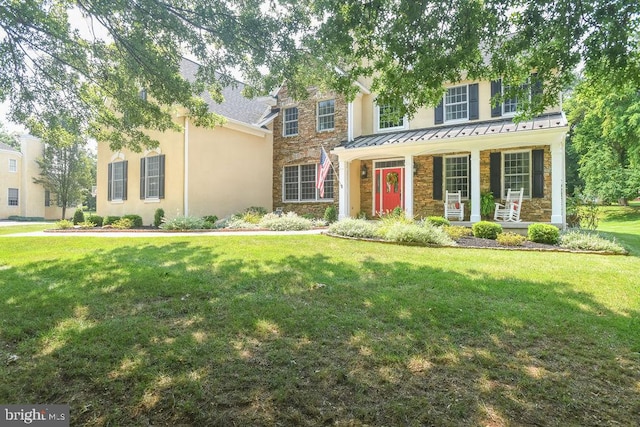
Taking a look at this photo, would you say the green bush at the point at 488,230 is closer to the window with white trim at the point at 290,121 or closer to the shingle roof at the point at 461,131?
the shingle roof at the point at 461,131

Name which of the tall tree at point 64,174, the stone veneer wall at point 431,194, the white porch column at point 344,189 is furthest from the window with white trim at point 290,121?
the tall tree at point 64,174

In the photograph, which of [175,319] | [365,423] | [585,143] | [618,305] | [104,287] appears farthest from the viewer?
[585,143]

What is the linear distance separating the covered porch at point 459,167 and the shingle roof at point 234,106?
5.08m

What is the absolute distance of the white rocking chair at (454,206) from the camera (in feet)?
42.9

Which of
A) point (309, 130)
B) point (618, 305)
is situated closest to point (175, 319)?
point (618, 305)

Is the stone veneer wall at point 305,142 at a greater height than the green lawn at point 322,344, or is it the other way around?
the stone veneer wall at point 305,142

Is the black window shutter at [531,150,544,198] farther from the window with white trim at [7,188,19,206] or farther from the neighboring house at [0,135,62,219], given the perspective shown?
the window with white trim at [7,188,19,206]

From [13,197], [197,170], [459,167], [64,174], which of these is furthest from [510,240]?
[13,197]

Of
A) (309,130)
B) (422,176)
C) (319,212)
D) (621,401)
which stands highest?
(309,130)

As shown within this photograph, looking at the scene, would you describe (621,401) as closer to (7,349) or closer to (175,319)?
(175,319)

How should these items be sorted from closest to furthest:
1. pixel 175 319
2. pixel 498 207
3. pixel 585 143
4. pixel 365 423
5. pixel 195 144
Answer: pixel 365 423 → pixel 175 319 → pixel 498 207 → pixel 195 144 → pixel 585 143

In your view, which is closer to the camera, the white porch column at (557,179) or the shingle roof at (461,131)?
the white porch column at (557,179)

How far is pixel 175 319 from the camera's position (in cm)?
374

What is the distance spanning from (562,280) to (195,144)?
13060 millimetres
